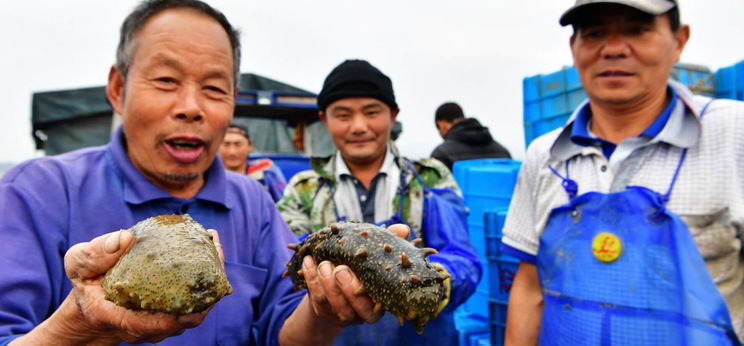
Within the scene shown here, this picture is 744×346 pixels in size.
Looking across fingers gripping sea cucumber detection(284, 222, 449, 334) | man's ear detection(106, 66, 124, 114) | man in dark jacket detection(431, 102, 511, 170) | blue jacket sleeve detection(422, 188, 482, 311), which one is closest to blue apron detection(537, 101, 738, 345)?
blue jacket sleeve detection(422, 188, 482, 311)

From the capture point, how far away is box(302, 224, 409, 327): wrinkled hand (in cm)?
169

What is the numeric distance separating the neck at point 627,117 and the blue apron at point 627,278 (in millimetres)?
287

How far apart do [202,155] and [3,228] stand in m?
0.76

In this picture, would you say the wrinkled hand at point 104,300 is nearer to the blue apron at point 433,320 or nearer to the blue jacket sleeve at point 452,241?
the blue apron at point 433,320

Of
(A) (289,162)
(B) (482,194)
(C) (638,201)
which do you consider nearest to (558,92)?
(B) (482,194)

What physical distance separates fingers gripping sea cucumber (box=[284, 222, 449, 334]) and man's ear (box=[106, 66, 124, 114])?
1.25m

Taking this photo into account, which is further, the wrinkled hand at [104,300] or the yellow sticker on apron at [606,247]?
the yellow sticker on apron at [606,247]

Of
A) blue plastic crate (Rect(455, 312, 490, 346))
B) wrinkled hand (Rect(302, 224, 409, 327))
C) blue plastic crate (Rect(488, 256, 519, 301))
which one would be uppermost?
wrinkled hand (Rect(302, 224, 409, 327))

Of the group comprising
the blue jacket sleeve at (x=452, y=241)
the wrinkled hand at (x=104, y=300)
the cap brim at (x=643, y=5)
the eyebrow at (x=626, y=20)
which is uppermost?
the cap brim at (x=643, y=5)

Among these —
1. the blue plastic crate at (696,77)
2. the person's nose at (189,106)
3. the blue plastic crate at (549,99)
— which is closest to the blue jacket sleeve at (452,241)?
the person's nose at (189,106)

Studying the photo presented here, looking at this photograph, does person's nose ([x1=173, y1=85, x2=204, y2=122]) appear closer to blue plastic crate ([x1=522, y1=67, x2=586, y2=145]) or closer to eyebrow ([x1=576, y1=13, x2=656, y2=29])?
eyebrow ([x1=576, y1=13, x2=656, y2=29])

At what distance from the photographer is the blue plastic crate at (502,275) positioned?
3.64 meters

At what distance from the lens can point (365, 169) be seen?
11.3 feet

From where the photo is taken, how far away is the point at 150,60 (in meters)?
1.98
